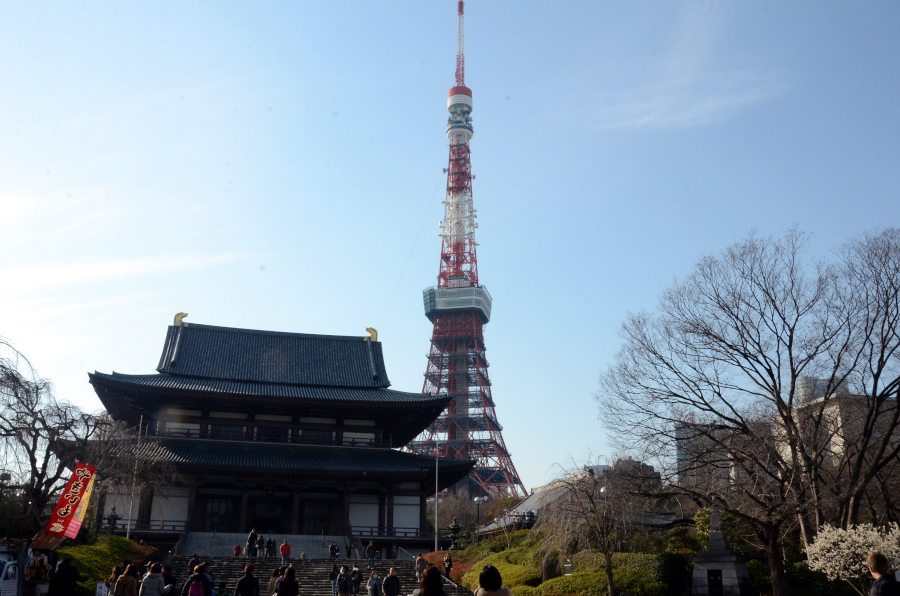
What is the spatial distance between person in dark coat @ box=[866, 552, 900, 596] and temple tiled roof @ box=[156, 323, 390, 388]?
38.2m

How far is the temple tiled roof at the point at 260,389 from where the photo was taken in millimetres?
37781

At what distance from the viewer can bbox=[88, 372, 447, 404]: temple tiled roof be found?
37781mm

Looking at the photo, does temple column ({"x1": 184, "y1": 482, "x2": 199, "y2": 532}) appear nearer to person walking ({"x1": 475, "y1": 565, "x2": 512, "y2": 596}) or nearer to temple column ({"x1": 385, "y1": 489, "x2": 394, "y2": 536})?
temple column ({"x1": 385, "y1": 489, "x2": 394, "y2": 536})

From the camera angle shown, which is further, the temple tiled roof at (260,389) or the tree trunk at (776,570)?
the temple tiled roof at (260,389)

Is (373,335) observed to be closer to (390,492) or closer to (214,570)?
(390,492)

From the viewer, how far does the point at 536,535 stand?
96.1 feet

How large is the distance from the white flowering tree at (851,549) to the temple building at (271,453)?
21.9m

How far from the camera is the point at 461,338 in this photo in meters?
95.7

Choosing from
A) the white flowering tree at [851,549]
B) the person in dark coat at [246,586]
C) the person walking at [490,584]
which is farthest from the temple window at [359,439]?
the person walking at [490,584]

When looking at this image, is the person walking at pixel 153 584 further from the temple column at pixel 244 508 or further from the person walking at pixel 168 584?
the temple column at pixel 244 508

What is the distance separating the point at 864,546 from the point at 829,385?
184 inches

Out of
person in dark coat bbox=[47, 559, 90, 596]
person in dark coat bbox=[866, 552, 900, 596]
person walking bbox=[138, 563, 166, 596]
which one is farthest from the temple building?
person in dark coat bbox=[866, 552, 900, 596]

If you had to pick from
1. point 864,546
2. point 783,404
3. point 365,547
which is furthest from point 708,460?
point 365,547

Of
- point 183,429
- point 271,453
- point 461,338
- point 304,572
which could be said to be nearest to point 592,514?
point 304,572
